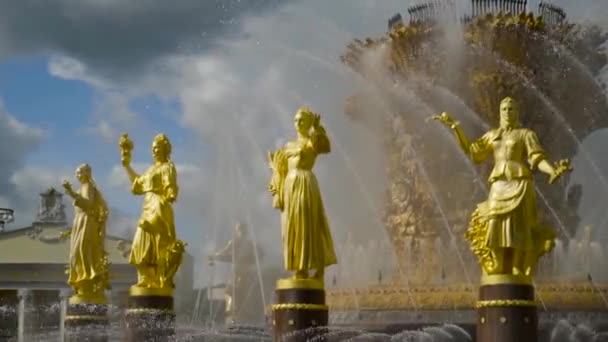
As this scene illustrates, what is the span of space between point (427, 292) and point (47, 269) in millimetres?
30544

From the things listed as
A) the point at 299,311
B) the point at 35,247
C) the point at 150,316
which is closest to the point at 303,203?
the point at 299,311

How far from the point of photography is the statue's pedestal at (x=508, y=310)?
44.4 ft

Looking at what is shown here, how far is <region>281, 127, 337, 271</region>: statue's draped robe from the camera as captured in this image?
1434cm

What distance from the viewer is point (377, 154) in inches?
942

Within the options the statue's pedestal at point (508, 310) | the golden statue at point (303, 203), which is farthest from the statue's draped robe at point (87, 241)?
the statue's pedestal at point (508, 310)

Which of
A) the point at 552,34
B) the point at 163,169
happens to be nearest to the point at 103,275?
the point at 163,169

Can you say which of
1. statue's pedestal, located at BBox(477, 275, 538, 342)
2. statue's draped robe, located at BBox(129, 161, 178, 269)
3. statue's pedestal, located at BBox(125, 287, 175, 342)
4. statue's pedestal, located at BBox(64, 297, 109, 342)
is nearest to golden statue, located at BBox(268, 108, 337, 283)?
statue's pedestal, located at BBox(477, 275, 538, 342)

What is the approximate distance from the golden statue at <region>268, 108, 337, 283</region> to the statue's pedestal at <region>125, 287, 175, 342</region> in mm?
4066

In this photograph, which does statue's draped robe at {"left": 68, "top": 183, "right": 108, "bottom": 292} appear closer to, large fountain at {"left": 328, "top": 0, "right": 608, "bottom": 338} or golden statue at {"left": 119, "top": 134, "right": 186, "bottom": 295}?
golden statue at {"left": 119, "top": 134, "right": 186, "bottom": 295}

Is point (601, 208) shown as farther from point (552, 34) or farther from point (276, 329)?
point (276, 329)

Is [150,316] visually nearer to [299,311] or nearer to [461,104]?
[299,311]

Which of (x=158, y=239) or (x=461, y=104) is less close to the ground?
(x=461, y=104)

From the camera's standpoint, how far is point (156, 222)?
707 inches

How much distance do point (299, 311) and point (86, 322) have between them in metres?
7.99
